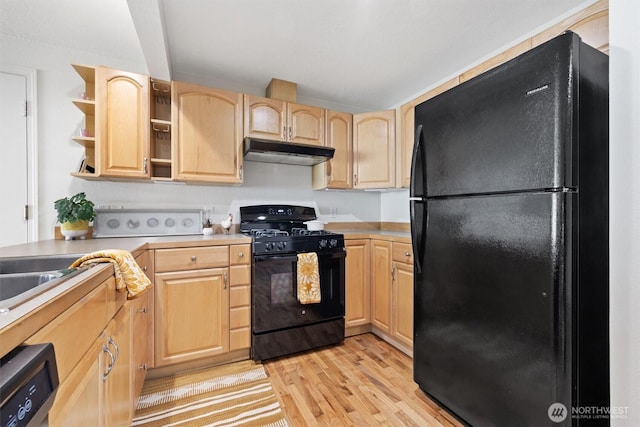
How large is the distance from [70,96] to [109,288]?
1.95 metres

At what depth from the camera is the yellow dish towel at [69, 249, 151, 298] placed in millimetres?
1007

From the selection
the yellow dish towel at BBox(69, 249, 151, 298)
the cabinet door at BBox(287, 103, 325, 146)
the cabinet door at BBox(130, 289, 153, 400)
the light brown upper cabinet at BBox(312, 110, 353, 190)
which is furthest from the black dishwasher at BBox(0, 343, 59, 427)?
the light brown upper cabinet at BBox(312, 110, 353, 190)

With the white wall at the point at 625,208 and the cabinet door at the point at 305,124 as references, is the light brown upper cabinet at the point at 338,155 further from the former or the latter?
the white wall at the point at 625,208

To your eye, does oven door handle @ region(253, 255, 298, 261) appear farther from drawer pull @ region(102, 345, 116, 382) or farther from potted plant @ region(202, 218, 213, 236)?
drawer pull @ region(102, 345, 116, 382)

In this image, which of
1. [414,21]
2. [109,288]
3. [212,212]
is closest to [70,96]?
[212,212]

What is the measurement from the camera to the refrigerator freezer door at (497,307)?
1.01 m

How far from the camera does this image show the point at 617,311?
1.00 meters

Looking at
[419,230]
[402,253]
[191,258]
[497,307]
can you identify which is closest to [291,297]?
[191,258]

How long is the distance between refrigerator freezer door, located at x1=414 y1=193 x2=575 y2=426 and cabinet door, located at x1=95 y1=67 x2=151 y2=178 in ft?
6.73

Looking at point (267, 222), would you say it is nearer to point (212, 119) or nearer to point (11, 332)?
point (212, 119)

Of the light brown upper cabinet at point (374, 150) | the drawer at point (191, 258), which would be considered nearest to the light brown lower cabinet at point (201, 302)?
the drawer at point (191, 258)

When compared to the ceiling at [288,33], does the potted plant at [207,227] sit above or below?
below

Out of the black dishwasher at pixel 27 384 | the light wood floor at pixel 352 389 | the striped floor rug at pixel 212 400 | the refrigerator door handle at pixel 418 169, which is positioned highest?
the refrigerator door handle at pixel 418 169

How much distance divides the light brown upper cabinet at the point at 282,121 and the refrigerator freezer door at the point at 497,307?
144 cm
